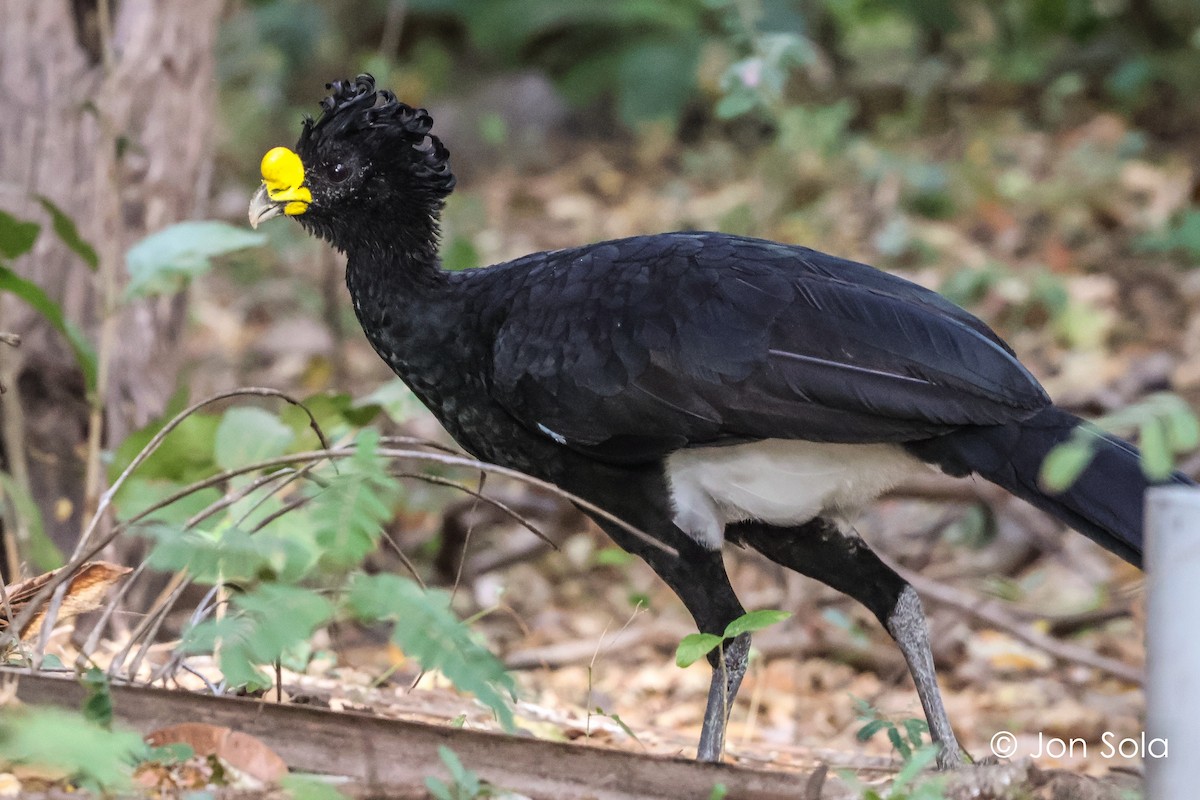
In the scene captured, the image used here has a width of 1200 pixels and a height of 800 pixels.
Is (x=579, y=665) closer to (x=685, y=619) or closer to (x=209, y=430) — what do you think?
(x=685, y=619)

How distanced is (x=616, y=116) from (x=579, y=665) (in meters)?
6.82

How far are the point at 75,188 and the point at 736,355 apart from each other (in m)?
2.69

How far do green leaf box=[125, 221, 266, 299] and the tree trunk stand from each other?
0.75 feet

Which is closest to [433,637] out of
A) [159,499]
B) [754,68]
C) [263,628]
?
[263,628]

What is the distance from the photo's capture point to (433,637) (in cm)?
219

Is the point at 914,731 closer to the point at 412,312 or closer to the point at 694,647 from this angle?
the point at 694,647

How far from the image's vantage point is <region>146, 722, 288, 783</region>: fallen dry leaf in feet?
7.66

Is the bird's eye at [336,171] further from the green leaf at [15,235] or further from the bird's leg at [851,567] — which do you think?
the bird's leg at [851,567]

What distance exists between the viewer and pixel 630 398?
124 inches

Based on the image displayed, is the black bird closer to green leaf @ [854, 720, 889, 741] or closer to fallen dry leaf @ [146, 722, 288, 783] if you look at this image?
green leaf @ [854, 720, 889, 741]

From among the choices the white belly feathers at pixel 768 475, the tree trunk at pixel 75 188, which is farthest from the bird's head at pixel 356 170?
the tree trunk at pixel 75 188

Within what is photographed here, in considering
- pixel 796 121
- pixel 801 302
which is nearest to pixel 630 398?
pixel 801 302

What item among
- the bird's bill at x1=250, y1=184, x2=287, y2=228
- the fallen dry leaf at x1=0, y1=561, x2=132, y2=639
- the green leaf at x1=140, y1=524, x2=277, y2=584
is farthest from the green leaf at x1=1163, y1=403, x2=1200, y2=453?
the bird's bill at x1=250, y1=184, x2=287, y2=228

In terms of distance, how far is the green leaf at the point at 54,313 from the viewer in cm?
386
